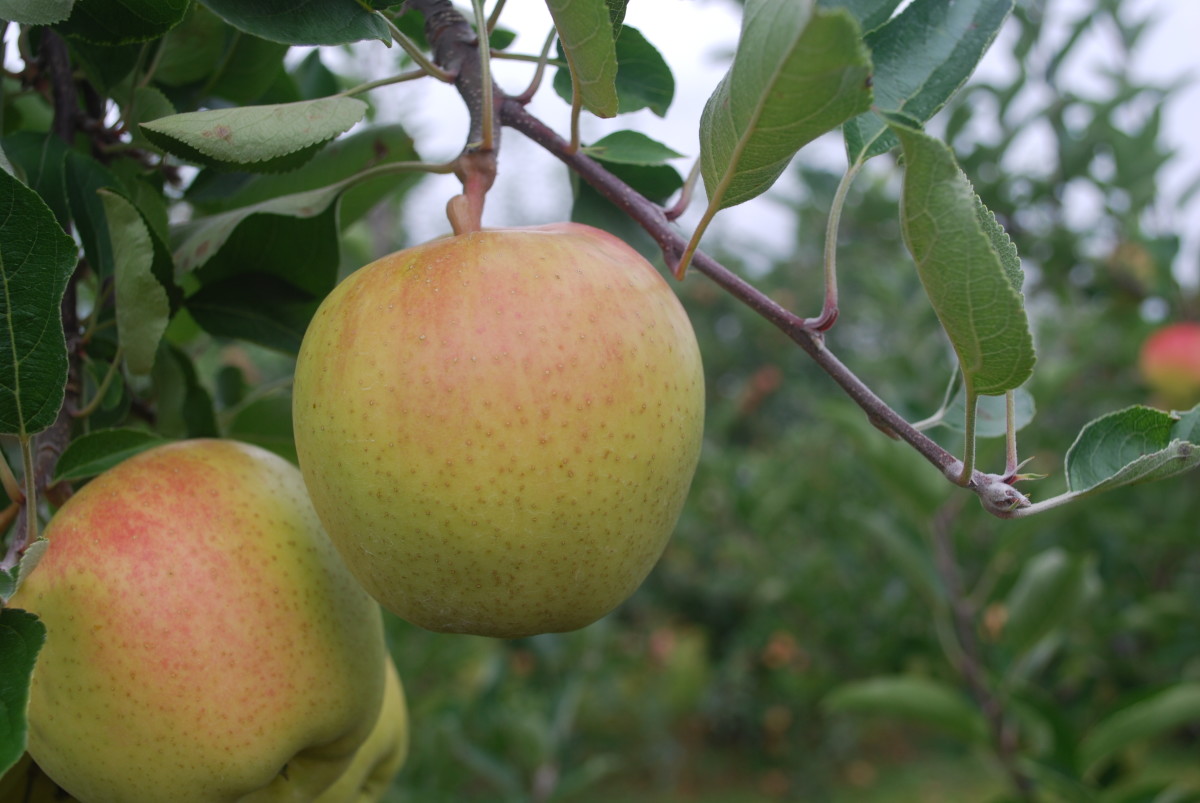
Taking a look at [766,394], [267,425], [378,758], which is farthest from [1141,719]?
[766,394]

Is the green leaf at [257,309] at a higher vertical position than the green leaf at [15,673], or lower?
higher

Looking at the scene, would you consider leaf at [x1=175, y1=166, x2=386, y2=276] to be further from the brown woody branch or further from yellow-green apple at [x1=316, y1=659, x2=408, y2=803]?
yellow-green apple at [x1=316, y1=659, x2=408, y2=803]

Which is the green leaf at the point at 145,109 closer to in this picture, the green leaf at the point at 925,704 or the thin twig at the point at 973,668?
the green leaf at the point at 925,704

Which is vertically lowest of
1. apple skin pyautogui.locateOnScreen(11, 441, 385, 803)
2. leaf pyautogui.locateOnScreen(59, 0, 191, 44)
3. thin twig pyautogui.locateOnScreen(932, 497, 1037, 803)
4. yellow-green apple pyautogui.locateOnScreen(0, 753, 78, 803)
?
thin twig pyautogui.locateOnScreen(932, 497, 1037, 803)

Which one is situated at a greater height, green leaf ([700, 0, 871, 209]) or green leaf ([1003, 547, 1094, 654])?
green leaf ([700, 0, 871, 209])

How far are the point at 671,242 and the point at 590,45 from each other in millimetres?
126

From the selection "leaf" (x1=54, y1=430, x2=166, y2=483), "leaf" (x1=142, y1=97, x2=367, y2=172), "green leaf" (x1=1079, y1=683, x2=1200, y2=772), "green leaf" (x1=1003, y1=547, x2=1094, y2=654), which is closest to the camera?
"leaf" (x1=142, y1=97, x2=367, y2=172)

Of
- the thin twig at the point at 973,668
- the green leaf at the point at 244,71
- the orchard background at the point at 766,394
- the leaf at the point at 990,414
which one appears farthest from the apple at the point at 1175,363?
the green leaf at the point at 244,71

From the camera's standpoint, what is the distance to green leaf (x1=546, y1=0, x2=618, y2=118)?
481 mm

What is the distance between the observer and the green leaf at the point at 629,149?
0.66m

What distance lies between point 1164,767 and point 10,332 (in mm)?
3519

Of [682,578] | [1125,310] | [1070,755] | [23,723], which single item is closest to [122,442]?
[23,723]


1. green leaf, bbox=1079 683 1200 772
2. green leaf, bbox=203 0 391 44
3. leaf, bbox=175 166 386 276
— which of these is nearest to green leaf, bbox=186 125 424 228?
leaf, bbox=175 166 386 276

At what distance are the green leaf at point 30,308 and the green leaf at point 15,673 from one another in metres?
0.12
